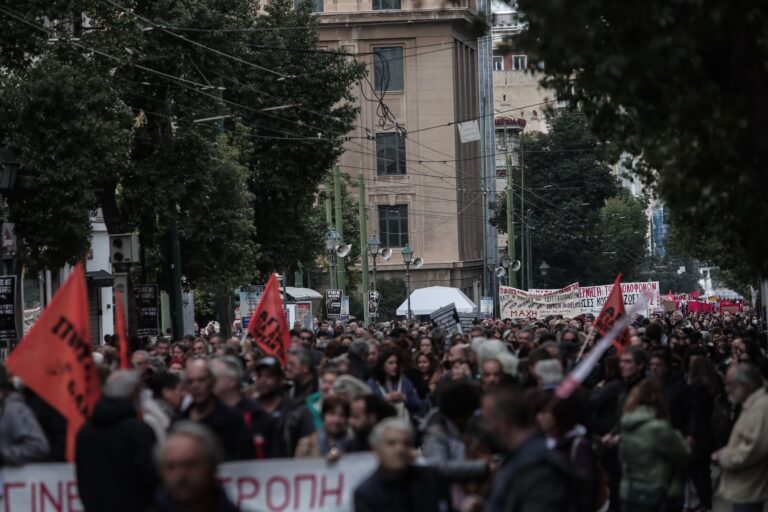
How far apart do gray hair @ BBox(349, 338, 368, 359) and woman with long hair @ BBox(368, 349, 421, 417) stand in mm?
1679

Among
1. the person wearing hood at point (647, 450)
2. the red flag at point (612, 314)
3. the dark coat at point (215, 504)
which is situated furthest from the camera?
the red flag at point (612, 314)

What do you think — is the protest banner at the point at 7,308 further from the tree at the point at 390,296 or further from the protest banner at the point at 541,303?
the tree at the point at 390,296

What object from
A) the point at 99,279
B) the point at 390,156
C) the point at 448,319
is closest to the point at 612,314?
the point at 448,319

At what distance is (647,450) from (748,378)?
111 centimetres

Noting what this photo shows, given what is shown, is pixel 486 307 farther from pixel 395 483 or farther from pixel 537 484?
pixel 537 484

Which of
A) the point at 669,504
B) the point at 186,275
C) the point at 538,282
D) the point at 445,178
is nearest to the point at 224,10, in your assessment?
the point at 186,275

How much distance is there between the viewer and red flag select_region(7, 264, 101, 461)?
392 inches

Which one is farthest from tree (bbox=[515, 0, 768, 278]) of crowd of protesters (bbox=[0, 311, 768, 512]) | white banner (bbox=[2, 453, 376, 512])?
white banner (bbox=[2, 453, 376, 512])

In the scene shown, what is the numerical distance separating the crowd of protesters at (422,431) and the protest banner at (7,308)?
8079mm

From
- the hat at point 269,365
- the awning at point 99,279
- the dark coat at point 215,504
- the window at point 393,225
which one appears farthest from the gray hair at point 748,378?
the window at point 393,225

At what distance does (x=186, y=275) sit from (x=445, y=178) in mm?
44419

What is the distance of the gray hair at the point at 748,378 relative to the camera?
11.2 metres

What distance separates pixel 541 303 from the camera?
49531mm

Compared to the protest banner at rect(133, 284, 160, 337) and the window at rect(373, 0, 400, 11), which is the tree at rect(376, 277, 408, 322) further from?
the protest banner at rect(133, 284, 160, 337)
